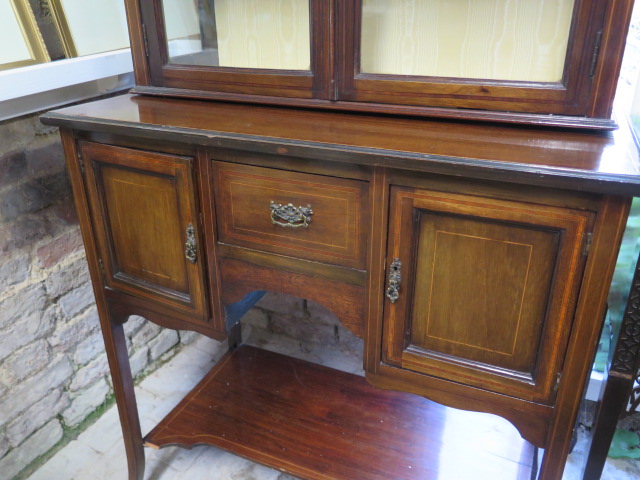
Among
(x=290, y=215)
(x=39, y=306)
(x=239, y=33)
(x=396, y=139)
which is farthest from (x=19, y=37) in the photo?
(x=396, y=139)

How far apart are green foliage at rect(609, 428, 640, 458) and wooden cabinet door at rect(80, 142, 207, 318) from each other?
→ 1.36 metres

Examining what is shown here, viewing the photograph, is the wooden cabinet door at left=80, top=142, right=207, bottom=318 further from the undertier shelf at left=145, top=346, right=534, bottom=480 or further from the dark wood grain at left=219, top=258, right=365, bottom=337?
the undertier shelf at left=145, top=346, right=534, bottom=480

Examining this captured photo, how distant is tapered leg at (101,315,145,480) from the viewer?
1.42 metres

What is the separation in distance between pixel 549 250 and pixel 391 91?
1.48 ft

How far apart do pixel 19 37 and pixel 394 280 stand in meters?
1.17

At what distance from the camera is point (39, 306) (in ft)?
5.19

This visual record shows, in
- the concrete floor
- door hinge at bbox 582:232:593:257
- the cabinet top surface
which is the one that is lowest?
the concrete floor

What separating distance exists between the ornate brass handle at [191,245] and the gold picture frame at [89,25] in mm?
755

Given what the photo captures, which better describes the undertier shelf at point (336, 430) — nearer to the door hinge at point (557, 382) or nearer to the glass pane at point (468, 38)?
the door hinge at point (557, 382)

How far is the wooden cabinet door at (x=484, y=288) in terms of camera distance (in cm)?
85

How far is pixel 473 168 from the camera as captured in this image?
81cm

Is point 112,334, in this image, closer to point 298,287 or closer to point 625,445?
point 298,287

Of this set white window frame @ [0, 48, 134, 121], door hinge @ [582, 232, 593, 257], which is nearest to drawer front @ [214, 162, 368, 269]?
door hinge @ [582, 232, 593, 257]

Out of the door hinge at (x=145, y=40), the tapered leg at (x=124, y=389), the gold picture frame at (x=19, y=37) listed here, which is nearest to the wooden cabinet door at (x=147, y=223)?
the tapered leg at (x=124, y=389)
